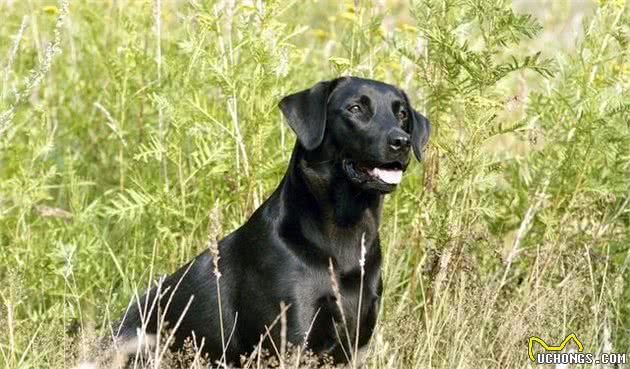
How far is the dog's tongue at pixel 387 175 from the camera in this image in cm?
493

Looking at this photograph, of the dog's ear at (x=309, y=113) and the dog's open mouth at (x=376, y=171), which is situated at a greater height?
the dog's ear at (x=309, y=113)

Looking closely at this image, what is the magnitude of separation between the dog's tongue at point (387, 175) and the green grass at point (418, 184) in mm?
492

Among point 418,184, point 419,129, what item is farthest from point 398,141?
point 418,184

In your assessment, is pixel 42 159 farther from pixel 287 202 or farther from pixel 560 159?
pixel 560 159

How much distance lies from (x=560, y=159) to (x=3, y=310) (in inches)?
102

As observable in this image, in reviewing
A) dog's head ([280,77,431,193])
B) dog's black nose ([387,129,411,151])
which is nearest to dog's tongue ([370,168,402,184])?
dog's head ([280,77,431,193])

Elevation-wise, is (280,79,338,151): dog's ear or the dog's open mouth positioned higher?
(280,79,338,151): dog's ear

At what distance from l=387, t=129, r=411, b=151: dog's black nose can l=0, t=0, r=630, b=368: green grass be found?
0.45 meters

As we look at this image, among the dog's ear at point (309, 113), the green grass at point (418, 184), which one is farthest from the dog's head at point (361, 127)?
the green grass at point (418, 184)

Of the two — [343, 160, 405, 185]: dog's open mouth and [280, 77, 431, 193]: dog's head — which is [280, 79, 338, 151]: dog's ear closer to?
[280, 77, 431, 193]: dog's head

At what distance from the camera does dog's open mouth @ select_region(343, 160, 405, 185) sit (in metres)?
4.93

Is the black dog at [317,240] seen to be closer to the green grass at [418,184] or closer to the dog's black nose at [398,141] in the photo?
the dog's black nose at [398,141]

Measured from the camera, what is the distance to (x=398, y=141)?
486cm

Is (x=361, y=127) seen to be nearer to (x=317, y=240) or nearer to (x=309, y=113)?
(x=309, y=113)
